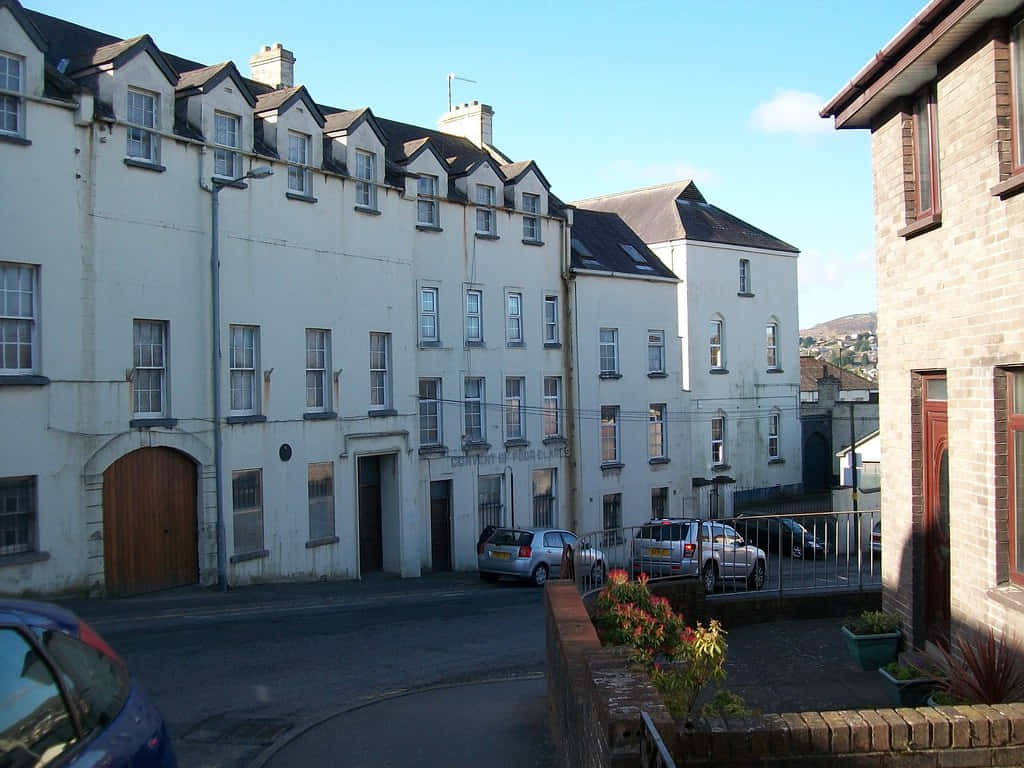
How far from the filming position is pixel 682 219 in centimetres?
4450

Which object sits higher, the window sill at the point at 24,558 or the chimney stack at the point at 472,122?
the chimney stack at the point at 472,122

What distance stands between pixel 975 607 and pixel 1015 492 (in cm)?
113

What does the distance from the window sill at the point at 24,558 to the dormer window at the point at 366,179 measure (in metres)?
12.1

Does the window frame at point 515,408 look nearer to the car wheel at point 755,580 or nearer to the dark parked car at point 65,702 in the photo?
the car wheel at point 755,580

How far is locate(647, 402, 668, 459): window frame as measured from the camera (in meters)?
39.5

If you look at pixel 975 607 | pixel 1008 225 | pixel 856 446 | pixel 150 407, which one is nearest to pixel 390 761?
pixel 975 607

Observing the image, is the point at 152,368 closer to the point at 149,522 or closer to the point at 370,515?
the point at 149,522

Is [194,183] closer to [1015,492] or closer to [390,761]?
[390,761]

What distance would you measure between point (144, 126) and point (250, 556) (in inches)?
374

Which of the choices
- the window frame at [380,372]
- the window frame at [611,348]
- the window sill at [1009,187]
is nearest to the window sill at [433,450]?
the window frame at [380,372]

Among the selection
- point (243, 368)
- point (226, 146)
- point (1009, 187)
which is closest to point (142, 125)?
point (226, 146)

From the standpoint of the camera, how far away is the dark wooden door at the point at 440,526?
102 feet

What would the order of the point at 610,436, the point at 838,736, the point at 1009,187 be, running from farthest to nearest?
1. the point at 610,436
2. the point at 1009,187
3. the point at 838,736

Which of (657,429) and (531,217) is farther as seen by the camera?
(657,429)
